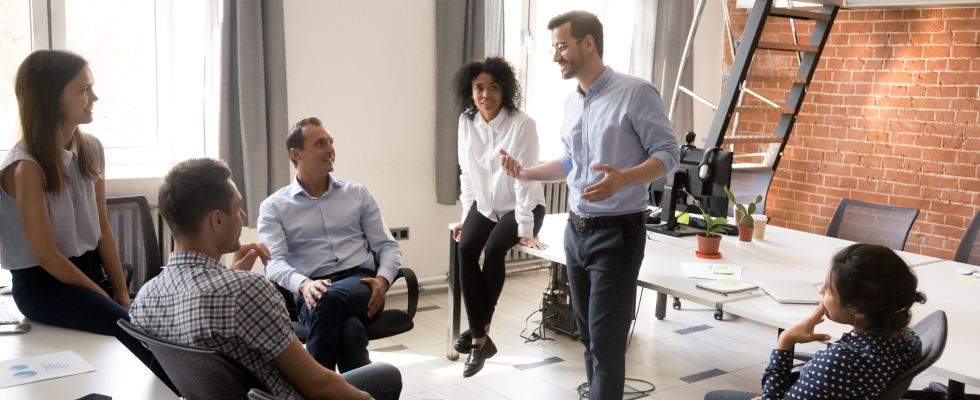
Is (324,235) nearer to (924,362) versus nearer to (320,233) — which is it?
(320,233)

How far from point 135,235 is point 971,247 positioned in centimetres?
340

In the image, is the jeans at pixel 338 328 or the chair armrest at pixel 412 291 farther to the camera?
the chair armrest at pixel 412 291

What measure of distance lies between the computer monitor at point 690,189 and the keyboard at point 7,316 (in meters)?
2.37

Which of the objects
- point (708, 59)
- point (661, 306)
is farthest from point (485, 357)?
point (708, 59)

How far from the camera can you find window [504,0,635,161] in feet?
16.2

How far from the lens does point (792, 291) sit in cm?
224

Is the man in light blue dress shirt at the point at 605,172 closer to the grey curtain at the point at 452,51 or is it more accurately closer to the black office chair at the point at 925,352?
the black office chair at the point at 925,352

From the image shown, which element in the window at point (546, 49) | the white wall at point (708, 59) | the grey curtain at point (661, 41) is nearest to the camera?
the window at point (546, 49)

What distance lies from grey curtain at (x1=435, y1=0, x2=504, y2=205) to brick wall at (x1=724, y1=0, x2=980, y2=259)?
2319 mm

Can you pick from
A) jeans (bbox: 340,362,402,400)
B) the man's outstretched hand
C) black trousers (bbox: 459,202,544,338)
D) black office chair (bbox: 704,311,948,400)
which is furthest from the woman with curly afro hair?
black office chair (bbox: 704,311,948,400)

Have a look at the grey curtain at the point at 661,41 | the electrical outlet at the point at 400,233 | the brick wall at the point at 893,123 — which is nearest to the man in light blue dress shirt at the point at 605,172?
the electrical outlet at the point at 400,233

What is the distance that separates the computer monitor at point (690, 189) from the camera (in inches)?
118

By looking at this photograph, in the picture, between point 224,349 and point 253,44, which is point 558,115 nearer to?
point 253,44

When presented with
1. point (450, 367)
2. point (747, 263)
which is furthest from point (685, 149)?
point (450, 367)
